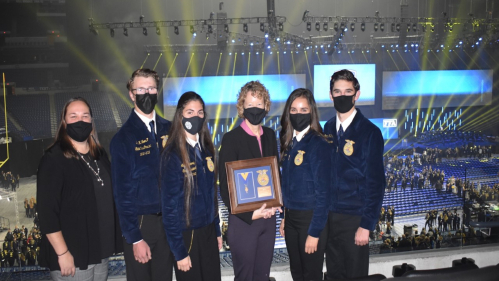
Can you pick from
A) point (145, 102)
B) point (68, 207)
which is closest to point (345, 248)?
point (145, 102)

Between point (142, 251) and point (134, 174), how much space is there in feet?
1.45

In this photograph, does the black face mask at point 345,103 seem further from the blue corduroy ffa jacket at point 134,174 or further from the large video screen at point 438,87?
the large video screen at point 438,87

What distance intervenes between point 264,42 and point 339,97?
184 inches

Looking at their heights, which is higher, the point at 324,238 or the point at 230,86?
the point at 230,86

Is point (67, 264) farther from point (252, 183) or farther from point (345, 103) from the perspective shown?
point (345, 103)

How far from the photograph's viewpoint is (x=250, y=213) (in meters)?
2.22

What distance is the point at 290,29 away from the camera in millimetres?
6785

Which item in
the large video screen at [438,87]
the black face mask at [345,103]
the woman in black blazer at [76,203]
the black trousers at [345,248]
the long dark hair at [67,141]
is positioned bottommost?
the black trousers at [345,248]

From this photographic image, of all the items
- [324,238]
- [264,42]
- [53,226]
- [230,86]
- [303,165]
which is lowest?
[324,238]

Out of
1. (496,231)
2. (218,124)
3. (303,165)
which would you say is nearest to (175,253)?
(303,165)

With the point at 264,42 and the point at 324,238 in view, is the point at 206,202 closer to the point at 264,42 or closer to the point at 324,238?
the point at 324,238

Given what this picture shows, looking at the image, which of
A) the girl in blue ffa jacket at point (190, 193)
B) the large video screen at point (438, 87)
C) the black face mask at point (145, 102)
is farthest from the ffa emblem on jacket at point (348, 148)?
the large video screen at point (438, 87)

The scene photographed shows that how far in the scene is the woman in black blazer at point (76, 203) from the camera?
2.00 metres

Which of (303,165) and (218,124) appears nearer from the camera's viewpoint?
(303,165)
